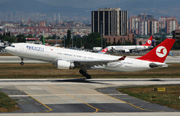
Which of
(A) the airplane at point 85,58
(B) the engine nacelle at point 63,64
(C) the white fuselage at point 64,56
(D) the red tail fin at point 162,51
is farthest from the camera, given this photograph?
(D) the red tail fin at point 162,51

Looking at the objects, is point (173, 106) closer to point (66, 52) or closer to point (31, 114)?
point (31, 114)

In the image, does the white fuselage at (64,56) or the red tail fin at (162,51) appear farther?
the red tail fin at (162,51)

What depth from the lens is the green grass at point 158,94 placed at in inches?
1742

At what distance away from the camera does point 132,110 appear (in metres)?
39.5

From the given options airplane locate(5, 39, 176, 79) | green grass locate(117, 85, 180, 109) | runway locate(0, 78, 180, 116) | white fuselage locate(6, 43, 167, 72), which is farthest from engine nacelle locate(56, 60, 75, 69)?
green grass locate(117, 85, 180, 109)

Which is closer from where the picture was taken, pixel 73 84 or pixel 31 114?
pixel 31 114

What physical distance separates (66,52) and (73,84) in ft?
19.0

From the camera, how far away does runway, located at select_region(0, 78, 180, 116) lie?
38688 mm

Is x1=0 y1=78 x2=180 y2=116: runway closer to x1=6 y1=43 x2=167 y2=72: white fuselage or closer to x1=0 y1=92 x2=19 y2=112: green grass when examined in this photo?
x1=0 y1=92 x2=19 y2=112: green grass

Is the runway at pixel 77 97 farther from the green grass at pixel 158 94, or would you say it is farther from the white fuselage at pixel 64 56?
the white fuselage at pixel 64 56

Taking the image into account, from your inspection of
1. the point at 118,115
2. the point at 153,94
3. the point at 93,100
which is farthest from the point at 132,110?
the point at 153,94

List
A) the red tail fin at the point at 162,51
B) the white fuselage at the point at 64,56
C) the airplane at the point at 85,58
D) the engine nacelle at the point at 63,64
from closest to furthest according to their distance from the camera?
the engine nacelle at the point at 63,64
the airplane at the point at 85,58
the white fuselage at the point at 64,56
the red tail fin at the point at 162,51

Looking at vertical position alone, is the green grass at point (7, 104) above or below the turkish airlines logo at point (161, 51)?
below

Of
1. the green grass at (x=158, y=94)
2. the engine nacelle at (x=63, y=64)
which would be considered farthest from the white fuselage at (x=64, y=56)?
the green grass at (x=158, y=94)
